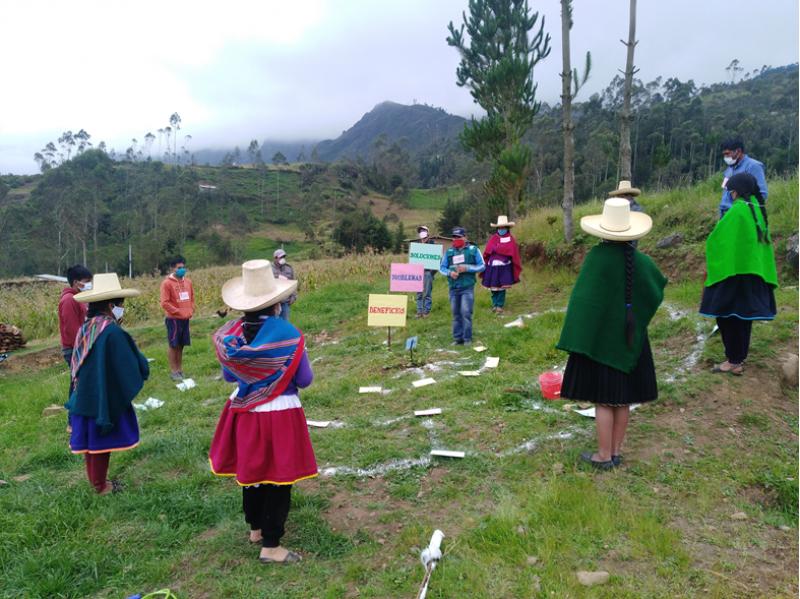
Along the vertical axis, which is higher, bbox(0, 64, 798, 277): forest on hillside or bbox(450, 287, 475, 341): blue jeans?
bbox(0, 64, 798, 277): forest on hillside

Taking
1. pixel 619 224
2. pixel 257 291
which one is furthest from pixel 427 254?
pixel 257 291

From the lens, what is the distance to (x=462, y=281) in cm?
843

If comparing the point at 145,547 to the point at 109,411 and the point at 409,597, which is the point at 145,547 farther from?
the point at 409,597

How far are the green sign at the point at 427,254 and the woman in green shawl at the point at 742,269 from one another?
6.38m

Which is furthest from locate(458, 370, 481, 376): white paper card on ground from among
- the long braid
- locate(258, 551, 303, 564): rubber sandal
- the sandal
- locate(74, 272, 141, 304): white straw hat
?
locate(74, 272, 141, 304): white straw hat

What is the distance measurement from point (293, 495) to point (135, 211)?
58633 mm

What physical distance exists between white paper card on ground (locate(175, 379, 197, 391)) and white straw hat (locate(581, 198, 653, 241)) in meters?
6.60

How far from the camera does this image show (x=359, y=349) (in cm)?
948

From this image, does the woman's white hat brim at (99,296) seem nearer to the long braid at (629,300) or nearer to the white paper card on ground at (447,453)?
the white paper card on ground at (447,453)

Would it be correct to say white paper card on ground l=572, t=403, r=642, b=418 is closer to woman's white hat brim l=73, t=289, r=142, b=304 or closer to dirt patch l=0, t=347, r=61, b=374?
woman's white hat brim l=73, t=289, r=142, b=304

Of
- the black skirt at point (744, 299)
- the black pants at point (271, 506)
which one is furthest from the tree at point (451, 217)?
the black pants at point (271, 506)

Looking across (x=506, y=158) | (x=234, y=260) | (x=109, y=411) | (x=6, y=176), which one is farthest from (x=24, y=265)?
(x=6, y=176)

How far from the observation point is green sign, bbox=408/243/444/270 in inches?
445

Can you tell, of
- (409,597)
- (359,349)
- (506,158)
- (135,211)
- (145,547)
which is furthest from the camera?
(135,211)
